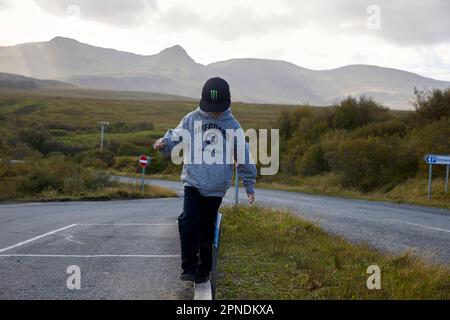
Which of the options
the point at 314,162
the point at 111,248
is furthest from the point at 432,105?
the point at 111,248

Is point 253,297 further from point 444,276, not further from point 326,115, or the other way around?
point 326,115

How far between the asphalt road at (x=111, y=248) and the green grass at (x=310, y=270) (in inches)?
26.9

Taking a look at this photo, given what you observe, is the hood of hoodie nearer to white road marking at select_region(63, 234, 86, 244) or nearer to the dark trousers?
the dark trousers

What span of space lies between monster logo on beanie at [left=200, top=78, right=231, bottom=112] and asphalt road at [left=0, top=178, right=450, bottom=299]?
181 centimetres

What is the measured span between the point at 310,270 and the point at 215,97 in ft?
7.39

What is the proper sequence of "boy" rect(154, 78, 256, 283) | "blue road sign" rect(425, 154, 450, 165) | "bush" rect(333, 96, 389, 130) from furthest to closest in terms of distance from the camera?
1. "bush" rect(333, 96, 389, 130)
2. "blue road sign" rect(425, 154, 450, 165)
3. "boy" rect(154, 78, 256, 283)

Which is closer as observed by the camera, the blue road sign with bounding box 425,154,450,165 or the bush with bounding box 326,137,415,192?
the blue road sign with bounding box 425,154,450,165

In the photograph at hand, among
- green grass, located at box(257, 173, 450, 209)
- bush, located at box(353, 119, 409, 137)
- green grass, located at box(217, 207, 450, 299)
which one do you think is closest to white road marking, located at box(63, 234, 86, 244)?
green grass, located at box(217, 207, 450, 299)

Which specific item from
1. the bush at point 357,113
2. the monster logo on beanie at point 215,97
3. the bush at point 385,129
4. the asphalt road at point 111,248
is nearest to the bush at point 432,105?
the bush at point 385,129

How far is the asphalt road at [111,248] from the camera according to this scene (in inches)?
238

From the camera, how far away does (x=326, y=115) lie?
4947 cm

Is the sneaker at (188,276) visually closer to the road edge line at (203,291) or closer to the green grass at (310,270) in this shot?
the road edge line at (203,291)

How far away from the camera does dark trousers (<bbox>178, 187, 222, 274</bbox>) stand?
5.96 meters
